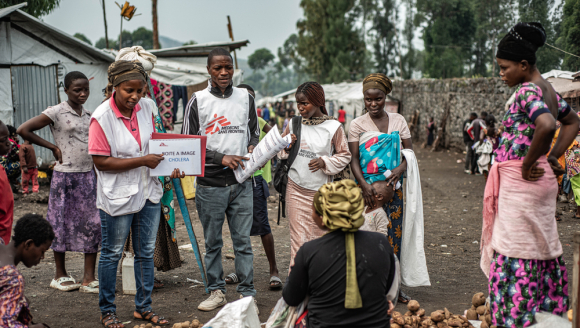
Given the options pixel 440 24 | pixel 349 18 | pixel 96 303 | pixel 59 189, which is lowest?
pixel 96 303

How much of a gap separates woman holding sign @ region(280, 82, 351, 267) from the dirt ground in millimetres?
800

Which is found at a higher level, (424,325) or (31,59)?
(31,59)

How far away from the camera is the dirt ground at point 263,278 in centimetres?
402

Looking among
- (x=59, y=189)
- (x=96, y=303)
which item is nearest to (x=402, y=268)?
(x=96, y=303)

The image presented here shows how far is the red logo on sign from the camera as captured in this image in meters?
3.83

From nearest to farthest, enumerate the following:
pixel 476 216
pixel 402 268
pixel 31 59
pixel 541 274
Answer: pixel 541 274 → pixel 402 268 → pixel 476 216 → pixel 31 59

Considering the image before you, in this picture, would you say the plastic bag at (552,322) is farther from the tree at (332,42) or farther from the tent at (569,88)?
the tree at (332,42)

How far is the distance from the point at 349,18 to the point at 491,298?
152ft

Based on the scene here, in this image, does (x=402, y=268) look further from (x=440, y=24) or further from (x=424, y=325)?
(x=440, y=24)

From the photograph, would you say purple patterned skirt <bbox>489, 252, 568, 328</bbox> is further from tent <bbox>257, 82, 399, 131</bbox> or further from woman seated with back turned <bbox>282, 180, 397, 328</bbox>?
tent <bbox>257, 82, 399, 131</bbox>

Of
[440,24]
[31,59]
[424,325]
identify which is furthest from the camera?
[440,24]

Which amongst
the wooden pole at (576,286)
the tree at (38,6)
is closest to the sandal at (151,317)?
the wooden pole at (576,286)

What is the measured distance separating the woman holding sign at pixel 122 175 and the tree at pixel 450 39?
100 ft

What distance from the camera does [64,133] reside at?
4.45 metres
